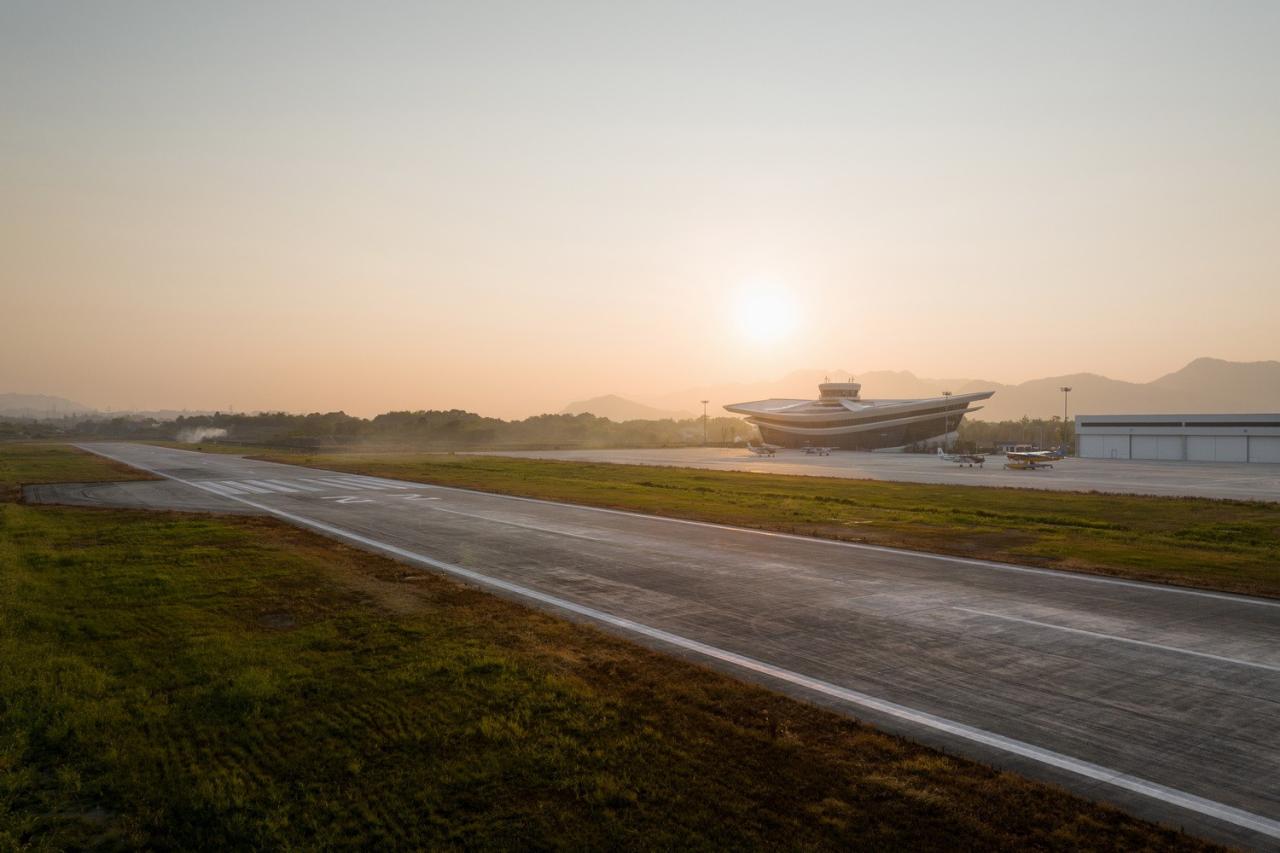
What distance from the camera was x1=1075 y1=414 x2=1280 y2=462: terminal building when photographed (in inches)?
3137

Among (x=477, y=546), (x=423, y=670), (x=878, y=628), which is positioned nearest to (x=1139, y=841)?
(x=878, y=628)

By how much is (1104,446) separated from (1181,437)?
7.98 m

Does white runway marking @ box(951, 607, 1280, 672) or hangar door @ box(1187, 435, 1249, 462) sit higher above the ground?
hangar door @ box(1187, 435, 1249, 462)

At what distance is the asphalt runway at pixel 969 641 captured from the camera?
7.12 meters

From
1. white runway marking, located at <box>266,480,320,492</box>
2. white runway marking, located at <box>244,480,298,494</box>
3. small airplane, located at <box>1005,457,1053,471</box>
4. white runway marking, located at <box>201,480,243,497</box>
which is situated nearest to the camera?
white runway marking, located at <box>201,480,243,497</box>

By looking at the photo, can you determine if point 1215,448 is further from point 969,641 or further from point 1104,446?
point 969,641

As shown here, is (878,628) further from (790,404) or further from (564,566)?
(790,404)

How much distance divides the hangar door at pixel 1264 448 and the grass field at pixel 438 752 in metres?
94.9

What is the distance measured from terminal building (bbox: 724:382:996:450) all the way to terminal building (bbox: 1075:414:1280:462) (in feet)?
106

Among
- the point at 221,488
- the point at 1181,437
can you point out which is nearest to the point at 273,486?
the point at 221,488

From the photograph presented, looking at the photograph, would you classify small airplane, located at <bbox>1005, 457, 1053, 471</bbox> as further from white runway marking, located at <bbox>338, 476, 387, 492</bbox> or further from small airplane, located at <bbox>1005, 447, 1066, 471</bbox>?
white runway marking, located at <bbox>338, 476, 387, 492</bbox>

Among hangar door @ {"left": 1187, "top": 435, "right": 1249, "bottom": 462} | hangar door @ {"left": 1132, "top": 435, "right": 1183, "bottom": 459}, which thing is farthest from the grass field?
hangar door @ {"left": 1132, "top": 435, "right": 1183, "bottom": 459}

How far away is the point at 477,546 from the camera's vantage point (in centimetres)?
1997

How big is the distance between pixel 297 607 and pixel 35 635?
11.4ft
